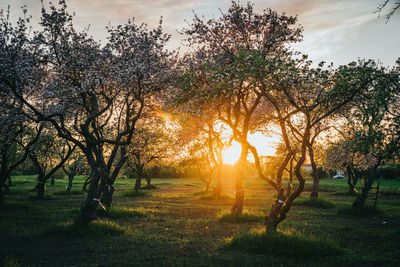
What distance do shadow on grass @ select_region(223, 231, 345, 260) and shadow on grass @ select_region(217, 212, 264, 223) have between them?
7809mm

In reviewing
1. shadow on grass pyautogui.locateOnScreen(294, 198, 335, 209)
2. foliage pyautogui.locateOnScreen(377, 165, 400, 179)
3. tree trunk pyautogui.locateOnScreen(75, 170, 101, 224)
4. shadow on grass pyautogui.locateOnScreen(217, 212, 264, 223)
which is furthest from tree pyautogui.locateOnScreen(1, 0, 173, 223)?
foliage pyautogui.locateOnScreen(377, 165, 400, 179)

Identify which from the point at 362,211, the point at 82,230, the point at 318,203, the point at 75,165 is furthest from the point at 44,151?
the point at 362,211

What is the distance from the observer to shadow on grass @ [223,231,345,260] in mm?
11891

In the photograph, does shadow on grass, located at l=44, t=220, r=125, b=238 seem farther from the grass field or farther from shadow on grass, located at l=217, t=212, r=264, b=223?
shadow on grass, located at l=217, t=212, r=264, b=223

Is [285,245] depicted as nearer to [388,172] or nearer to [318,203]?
[318,203]

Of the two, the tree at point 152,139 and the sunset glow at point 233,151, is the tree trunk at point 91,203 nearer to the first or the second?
the tree at point 152,139

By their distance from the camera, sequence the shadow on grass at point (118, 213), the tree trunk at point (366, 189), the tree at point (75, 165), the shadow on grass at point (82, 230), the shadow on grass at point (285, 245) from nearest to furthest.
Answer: the shadow on grass at point (285, 245) → the shadow on grass at point (82, 230) → the shadow on grass at point (118, 213) → the tree trunk at point (366, 189) → the tree at point (75, 165)

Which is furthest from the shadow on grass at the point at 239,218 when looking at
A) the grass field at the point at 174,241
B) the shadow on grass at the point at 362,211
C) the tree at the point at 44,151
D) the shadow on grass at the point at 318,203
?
the tree at the point at 44,151

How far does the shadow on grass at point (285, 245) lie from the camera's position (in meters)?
11.9

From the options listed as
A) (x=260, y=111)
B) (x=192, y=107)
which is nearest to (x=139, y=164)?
(x=260, y=111)

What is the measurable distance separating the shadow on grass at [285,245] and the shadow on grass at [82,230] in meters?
6.52

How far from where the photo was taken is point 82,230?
52.0 feet

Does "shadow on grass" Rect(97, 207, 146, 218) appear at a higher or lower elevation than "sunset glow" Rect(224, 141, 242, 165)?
lower

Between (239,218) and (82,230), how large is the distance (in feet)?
33.9
